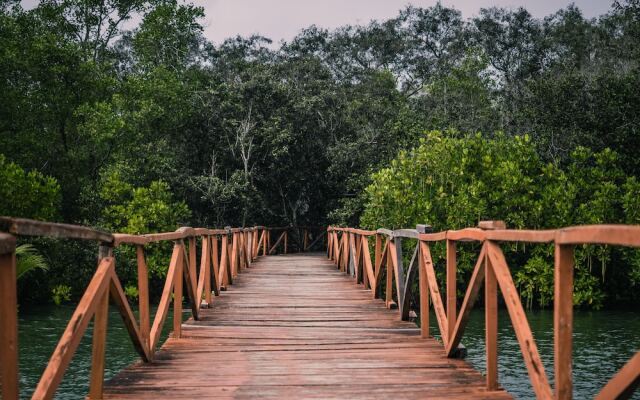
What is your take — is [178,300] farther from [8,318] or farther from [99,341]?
[8,318]

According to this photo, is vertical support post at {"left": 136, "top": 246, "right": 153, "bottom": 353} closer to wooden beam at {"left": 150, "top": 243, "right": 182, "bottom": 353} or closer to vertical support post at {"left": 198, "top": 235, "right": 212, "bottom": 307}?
wooden beam at {"left": 150, "top": 243, "right": 182, "bottom": 353}

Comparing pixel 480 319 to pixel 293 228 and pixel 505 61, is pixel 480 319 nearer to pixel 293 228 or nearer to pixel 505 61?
pixel 293 228

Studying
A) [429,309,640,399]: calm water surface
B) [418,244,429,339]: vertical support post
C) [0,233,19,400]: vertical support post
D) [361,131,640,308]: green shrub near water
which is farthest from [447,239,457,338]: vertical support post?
[361,131,640,308]: green shrub near water

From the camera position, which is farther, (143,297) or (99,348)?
(143,297)

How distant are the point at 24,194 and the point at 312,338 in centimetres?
1549

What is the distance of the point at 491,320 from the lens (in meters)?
3.70

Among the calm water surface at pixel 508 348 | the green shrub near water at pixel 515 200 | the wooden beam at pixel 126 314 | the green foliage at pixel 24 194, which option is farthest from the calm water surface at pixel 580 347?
the green foliage at pixel 24 194

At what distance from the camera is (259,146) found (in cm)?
2511

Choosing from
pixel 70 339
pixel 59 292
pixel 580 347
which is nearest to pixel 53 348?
pixel 59 292

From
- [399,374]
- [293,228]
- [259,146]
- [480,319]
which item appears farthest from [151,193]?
[399,374]

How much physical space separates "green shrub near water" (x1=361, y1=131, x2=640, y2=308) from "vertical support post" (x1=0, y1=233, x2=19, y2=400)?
14.0m

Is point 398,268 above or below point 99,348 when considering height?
above

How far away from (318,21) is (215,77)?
37.9 feet

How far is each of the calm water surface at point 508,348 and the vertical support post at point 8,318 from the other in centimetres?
921
